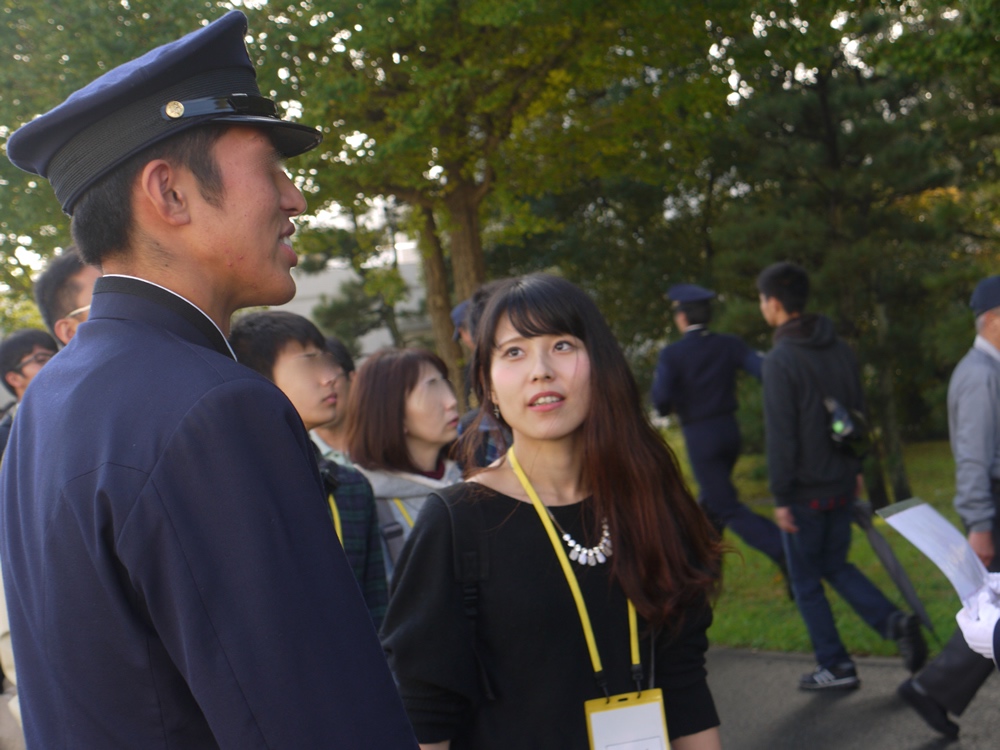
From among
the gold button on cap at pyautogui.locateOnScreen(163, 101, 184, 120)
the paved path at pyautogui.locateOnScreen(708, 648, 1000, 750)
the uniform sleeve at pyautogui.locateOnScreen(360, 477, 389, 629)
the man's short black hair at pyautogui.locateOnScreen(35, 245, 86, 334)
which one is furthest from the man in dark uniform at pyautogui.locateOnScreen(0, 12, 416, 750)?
the paved path at pyautogui.locateOnScreen(708, 648, 1000, 750)

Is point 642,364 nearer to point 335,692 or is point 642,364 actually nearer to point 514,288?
point 514,288

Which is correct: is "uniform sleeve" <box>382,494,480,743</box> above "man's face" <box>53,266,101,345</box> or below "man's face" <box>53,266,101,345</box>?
below

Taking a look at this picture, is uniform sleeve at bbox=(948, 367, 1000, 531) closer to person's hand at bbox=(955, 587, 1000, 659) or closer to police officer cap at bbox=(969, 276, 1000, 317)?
police officer cap at bbox=(969, 276, 1000, 317)

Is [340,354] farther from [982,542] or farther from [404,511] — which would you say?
[982,542]

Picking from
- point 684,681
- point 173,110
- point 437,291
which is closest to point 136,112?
point 173,110

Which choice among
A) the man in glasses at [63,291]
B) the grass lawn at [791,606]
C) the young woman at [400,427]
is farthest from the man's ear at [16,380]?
the grass lawn at [791,606]

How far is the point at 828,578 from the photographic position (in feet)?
17.0

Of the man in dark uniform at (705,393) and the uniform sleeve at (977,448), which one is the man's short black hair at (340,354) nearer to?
the man in dark uniform at (705,393)

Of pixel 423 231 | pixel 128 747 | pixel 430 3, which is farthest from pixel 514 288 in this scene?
pixel 423 231

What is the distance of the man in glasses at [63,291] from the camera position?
3.21m

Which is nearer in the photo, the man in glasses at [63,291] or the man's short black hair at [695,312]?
the man in glasses at [63,291]

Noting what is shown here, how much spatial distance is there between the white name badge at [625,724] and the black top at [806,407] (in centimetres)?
324

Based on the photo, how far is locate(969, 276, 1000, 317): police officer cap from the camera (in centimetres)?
450

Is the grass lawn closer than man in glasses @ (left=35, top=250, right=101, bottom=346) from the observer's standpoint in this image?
Result: No
